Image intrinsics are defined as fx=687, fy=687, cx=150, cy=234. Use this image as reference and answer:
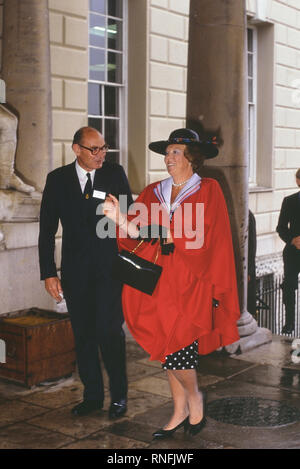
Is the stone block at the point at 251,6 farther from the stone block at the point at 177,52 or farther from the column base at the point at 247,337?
the column base at the point at 247,337

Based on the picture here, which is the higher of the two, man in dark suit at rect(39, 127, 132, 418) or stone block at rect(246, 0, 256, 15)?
stone block at rect(246, 0, 256, 15)

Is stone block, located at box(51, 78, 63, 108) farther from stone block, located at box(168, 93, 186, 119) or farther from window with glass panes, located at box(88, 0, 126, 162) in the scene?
stone block, located at box(168, 93, 186, 119)

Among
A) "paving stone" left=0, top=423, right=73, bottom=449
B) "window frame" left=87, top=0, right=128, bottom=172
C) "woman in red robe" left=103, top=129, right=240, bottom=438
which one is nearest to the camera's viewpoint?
"woman in red robe" left=103, top=129, right=240, bottom=438

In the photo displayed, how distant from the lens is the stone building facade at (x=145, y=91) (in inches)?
321

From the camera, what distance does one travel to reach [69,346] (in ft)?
19.3

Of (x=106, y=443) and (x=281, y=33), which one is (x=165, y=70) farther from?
(x=106, y=443)

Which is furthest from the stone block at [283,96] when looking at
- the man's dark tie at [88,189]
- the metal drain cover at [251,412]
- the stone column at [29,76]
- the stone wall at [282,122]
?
Result: the man's dark tie at [88,189]

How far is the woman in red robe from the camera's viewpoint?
4.31 m

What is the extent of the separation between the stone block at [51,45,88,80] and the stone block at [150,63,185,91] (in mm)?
1432

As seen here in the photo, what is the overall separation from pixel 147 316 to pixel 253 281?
12.2 feet

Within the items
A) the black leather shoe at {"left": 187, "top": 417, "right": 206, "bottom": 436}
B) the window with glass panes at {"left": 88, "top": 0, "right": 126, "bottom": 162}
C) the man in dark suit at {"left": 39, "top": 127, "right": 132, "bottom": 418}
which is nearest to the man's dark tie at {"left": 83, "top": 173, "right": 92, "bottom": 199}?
the man in dark suit at {"left": 39, "top": 127, "right": 132, "bottom": 418}

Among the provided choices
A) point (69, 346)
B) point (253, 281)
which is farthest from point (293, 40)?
point (69, 346)

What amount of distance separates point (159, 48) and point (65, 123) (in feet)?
7.57
